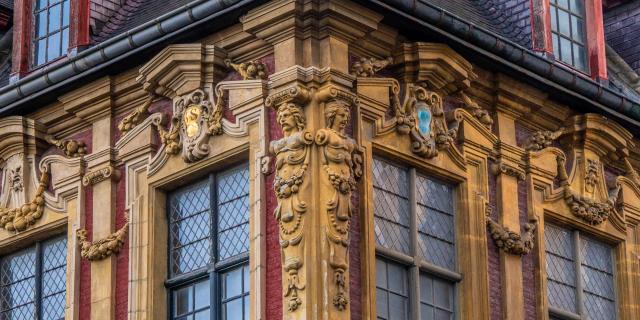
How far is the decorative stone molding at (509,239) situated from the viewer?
31.0 m

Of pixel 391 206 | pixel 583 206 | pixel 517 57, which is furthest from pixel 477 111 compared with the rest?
pixel 391 206

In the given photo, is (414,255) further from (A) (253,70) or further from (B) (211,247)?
(A) (253,70)

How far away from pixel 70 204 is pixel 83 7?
286cm

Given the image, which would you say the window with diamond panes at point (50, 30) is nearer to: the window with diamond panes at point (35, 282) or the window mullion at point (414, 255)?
the window with diamond panes at point (35, 282)

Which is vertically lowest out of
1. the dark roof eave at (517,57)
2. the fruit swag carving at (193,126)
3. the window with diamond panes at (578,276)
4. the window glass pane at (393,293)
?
the window glass pane at (393,293)

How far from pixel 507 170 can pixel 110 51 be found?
542cm

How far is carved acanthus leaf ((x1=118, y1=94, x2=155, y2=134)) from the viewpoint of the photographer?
1227 inches

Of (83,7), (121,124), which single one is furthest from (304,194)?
(83,7)

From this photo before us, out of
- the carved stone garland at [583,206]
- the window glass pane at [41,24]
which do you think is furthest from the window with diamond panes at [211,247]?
the carved stone garland at [583,206]

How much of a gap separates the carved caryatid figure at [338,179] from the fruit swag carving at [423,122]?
116cm

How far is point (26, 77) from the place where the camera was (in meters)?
32.2

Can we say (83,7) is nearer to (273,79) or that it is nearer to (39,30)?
(39,30)

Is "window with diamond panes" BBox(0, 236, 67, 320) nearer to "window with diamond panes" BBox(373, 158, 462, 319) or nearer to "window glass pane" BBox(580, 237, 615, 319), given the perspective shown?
"window with diamond panes" BBox(373, 158, 462, 319)

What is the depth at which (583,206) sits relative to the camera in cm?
3250
